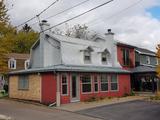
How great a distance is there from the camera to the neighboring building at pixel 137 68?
36.0 m

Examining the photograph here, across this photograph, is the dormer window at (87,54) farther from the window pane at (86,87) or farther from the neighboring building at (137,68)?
the neighboring building at (137,68)

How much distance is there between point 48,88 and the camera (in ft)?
85.7

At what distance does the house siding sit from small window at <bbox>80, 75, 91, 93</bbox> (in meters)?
4.04

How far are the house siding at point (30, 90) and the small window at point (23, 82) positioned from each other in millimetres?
390

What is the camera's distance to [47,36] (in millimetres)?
31312

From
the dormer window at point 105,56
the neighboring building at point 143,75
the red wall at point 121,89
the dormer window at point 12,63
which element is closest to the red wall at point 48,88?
the red wall at point 121,89

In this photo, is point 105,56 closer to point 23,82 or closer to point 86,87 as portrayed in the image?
point 86,87

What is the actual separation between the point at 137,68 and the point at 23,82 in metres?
16.0

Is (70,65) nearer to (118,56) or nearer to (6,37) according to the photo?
(6,37)

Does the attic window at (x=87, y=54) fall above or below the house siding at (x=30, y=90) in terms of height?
above

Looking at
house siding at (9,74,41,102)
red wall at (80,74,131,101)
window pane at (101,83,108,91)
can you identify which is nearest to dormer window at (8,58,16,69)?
house siding at (9,74,41,102)

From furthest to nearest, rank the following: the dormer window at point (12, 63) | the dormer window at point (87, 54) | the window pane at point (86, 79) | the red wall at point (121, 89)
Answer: the dormer window at point (12, 63), the dormer window at point (87, 54), the red wall at point (121, 89), the window pane at point (86, 79)

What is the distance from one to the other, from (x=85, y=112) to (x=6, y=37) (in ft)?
26.2

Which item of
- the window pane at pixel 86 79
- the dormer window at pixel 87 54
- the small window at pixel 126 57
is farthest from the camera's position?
the small window at pixel 126 57
